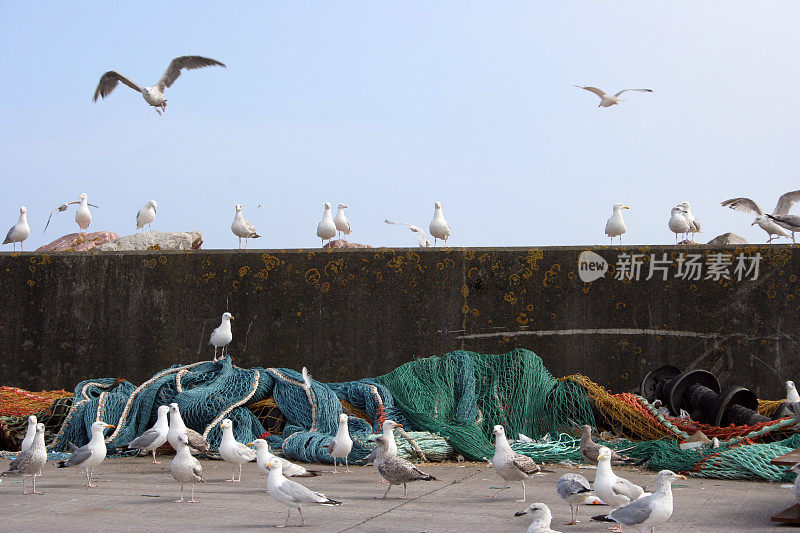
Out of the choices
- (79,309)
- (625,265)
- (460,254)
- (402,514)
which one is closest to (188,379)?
(79,309)

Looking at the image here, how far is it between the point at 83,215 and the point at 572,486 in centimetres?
1387

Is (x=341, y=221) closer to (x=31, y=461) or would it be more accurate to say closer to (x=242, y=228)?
(x=242, y=228)

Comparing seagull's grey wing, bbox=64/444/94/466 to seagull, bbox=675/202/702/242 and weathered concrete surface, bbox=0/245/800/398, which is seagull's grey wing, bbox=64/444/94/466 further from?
seagull, bbox=675/202/702/242

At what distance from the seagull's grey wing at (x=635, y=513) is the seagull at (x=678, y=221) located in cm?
900

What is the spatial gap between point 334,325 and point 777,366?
469 cm

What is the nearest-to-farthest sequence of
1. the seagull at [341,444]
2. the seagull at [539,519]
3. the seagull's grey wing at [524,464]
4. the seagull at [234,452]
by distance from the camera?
1. the seagull at [539,519]
2. the seagull's grey wing at [524,464]
3. the seagull at [234,452]
4. the seagull at [341,444]

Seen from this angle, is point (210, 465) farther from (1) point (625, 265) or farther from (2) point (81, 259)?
(1) point (625, 265)

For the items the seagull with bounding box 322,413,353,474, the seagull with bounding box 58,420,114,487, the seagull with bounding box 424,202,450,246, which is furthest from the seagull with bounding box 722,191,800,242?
the seagull with bounding box 58,420,114,487

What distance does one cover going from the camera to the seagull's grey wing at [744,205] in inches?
476

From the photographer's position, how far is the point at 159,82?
43.6 ft

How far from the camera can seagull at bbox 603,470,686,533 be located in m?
4.51

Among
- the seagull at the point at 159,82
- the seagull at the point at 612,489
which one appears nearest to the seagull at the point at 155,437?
the seagull at the point at 612,489

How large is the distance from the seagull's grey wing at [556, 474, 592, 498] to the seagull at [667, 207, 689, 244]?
28.2 feet

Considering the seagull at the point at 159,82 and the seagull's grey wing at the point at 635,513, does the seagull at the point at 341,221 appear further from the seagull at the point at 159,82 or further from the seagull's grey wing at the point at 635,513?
the seagull's grey wing at the point at 635,513
